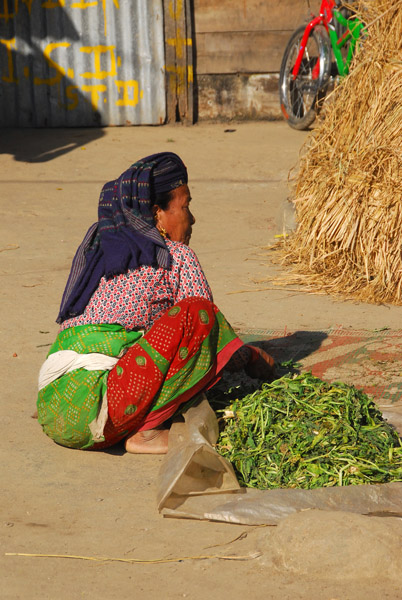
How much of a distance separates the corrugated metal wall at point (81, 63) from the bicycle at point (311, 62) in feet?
4.82

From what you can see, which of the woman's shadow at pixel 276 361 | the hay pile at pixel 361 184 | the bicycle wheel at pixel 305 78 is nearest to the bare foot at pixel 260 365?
the woman's shadow at pixel 276 361

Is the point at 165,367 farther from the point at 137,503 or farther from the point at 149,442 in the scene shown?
the point at 137,503

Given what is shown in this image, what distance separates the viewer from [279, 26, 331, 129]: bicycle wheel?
9.07m

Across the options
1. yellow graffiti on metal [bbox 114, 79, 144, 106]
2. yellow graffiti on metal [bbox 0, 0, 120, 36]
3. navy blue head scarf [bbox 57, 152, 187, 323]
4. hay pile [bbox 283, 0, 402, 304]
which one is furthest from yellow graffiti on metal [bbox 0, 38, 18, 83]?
navy blue head scarf [bbox 57, 152, 187, 323]

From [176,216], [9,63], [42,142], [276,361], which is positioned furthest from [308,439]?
[9,63]

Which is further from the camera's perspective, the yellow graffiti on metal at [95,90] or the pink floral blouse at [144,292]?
the yellow graffiti on metal at [95,90]

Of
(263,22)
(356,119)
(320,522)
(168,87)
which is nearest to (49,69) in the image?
(168,87)

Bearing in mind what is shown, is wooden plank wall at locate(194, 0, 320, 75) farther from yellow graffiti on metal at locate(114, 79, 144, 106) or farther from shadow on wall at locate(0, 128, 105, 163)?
shadow on wall at locate(0, 128, 105, 163)

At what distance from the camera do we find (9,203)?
7492 millimetres

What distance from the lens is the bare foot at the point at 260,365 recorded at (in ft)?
10.9

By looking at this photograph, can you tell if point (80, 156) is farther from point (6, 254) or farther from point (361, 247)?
point (361, 247)

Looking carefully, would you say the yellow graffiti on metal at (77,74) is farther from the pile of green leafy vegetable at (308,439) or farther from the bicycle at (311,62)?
the pile of green leafy vegetable at (308,439)

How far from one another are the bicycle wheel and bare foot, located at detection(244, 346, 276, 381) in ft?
20.6

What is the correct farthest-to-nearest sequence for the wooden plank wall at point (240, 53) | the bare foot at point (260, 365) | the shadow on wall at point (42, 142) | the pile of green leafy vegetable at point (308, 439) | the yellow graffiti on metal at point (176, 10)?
the wooden plank wall at point (240, 53)
the yellow graffiti on metal at point (176, 10)
the shadow on wall at point (42, 142)
the bare foot at point (260, 365)
the pile of green leafy vegetable at point (308, 439)
